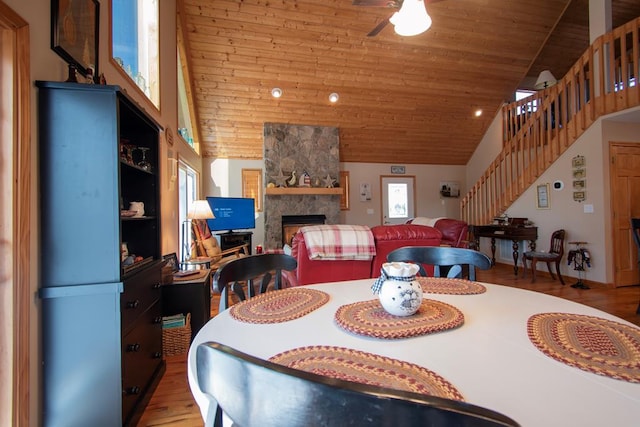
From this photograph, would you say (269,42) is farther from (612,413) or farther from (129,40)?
(612,413)

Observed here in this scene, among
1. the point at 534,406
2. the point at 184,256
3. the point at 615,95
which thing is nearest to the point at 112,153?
the point at 534,406

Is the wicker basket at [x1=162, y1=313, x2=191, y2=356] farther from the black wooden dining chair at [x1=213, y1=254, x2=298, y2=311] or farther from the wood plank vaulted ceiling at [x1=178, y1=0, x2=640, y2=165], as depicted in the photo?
the wood plank vaulted ceiling at [x1=178, y1=0, x2=640, y2=165]

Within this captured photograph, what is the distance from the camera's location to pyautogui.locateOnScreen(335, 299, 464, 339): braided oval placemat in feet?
2.81

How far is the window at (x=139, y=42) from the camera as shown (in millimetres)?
2377

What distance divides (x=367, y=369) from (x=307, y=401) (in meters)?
0.35

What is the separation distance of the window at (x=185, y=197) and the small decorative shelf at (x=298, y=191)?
1430 mm

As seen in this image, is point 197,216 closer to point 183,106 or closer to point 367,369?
point 183,106

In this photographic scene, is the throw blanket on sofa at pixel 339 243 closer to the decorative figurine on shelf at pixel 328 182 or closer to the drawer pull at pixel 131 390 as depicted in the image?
the drawer pull at pixel 131 390

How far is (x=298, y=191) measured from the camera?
6363 millimetres

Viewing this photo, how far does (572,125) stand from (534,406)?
17.7 feet

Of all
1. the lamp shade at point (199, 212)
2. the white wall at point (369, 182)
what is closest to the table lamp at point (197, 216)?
the lamp shade at point (199, 212)

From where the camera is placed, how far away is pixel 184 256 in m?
4.34

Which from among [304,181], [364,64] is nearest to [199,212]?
[304,181]

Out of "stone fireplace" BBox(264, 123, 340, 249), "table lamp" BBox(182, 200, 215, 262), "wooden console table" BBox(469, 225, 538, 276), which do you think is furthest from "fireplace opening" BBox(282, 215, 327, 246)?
"wooden console table" BBox(469, 225, 538, 276)
